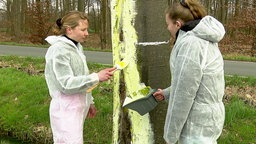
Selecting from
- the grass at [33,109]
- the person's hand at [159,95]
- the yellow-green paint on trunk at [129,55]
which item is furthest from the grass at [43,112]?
the person's hand at [159,95]

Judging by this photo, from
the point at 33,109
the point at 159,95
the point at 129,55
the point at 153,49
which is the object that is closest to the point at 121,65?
the point at 129,55

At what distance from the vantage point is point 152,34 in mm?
3254

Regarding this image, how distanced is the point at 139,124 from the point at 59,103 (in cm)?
72

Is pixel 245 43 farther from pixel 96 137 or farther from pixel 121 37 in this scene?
pixel 121 37

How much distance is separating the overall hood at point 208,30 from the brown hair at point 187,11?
0.08m

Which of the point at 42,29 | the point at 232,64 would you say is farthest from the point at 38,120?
the point at 42,29

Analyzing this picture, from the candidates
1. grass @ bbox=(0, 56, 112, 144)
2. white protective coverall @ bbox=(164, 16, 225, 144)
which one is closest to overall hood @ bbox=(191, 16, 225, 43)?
white protective coverall @ bbox=(164, 16, 225, 144)

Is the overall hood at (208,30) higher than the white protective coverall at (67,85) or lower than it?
higher

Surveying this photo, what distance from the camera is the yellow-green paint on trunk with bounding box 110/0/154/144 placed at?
3.26 meters

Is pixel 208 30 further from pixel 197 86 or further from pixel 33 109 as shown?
pixel 33 109

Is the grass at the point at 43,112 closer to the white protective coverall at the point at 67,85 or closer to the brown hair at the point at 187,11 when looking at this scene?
the white protective coverall at the point at 67,85

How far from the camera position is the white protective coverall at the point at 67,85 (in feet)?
10.3

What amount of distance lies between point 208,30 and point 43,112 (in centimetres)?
543

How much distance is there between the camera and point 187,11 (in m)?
2.58
